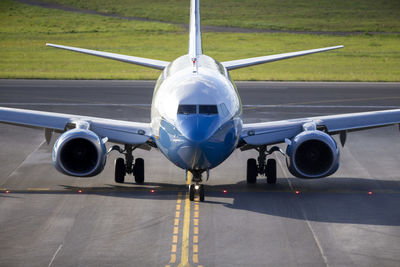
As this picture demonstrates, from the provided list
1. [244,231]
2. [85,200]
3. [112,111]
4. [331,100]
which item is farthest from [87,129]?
[331,100]

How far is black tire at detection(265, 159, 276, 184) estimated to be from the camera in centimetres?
2853

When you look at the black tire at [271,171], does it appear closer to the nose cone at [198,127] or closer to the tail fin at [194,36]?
the nose cone at [198,127]

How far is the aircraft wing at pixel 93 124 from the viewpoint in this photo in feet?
90.0

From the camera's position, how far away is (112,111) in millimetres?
46000

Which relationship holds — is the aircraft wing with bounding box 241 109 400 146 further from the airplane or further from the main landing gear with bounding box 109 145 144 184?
the main landing gear with bounding box 109 145 144 184

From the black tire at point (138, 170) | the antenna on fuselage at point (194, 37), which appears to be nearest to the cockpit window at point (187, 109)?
the black tire at point (138, 170)

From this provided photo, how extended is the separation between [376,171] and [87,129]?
12.0 meters

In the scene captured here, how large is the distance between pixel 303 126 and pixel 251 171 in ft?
8.55

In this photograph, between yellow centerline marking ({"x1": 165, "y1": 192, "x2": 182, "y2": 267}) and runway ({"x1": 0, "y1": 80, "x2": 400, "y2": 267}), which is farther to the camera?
runway ({"x1": 0, "y1": 80, "x2": 400, "y2": 267})

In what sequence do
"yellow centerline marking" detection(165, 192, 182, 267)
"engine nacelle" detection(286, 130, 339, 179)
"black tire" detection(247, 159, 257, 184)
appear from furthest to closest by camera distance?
1. "black tire" detection(247, 159, 257, 184)
2. "engine nacelle" detection(286, 130, 339, 179)
3. "yellow centerline marking" detection(165, 192, 182, 267)

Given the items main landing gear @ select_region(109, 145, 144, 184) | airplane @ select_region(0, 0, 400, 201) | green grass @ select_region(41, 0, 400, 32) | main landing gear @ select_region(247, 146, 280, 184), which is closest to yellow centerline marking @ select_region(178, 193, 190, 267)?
airplane @ select_region(0, 0, 400, 201)

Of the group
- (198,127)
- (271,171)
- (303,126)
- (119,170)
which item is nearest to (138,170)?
(119,170)

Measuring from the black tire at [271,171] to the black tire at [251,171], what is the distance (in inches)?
18.5

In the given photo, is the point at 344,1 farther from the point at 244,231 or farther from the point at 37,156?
the point at 244,231
